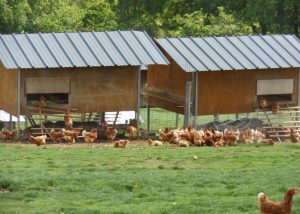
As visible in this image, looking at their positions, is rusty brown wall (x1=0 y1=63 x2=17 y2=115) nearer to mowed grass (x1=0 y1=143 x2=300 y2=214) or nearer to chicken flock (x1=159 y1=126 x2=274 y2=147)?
mowed grass (x1=0 y1=143 x2=300 y2=214)

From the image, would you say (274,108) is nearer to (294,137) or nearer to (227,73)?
(227,73)

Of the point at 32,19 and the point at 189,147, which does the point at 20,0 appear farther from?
the point at 189,147

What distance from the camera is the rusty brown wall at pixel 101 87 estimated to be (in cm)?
3195

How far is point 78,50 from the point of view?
31922 millimetres

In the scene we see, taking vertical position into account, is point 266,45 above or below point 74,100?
above

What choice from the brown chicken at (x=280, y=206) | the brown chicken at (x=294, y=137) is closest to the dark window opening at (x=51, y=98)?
the brown chicken at (x=294, y=137)

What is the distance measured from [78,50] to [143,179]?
12838 millimetres

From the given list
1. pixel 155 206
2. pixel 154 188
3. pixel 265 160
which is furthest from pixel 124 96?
pixel 155 206

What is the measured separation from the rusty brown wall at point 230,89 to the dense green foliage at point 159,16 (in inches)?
632

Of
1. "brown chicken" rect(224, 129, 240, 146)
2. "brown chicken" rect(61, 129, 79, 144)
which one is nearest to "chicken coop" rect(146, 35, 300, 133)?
"brown chicken" rect(224, 129, 240, 146)

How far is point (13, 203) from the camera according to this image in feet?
56.1

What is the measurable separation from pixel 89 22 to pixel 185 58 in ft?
93.9

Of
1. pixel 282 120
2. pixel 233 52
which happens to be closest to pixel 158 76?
pixel 233 52

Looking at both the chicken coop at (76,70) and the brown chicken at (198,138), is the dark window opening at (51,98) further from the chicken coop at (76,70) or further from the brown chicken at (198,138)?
the brown chicken at (198,138)
